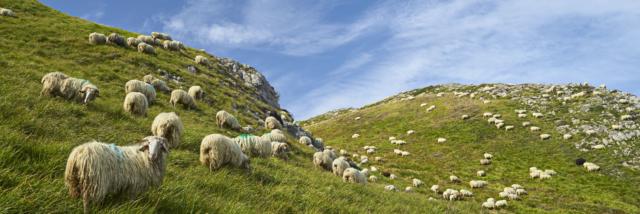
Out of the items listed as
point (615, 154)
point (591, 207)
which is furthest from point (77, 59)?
point (615, 154)

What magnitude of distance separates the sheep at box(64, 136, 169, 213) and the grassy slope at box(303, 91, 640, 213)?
18509mm

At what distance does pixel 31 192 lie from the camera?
4.69 m

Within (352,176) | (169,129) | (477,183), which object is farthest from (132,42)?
(477,183)

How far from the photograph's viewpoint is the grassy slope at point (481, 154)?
35.3 metres

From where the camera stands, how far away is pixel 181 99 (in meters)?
25.8

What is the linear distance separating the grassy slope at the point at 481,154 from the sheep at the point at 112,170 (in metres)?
18.5

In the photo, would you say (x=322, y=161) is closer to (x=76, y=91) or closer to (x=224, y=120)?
(x=224, y=120)

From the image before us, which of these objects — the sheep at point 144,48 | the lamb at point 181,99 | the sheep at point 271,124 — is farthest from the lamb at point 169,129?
the sheep at point 144,48

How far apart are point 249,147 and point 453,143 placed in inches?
1698

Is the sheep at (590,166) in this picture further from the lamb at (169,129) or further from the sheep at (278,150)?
the lamb at (169,129)

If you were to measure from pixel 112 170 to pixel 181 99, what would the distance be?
20.9 meters

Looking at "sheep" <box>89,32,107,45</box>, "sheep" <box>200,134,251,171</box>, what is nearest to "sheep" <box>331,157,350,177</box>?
"sheep" <box>200,134,251,171</box>

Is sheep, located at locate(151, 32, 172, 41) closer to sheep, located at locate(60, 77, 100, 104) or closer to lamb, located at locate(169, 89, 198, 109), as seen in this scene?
lamb, located at locate(169, 89, 198, 109)

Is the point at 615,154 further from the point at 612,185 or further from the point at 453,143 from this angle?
the point at 453,143
